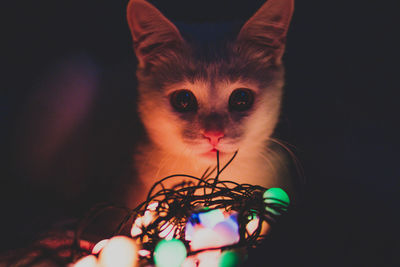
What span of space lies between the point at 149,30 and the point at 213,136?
46 cm

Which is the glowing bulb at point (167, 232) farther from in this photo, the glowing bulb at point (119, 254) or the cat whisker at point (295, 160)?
the cat whisker at point (295, 160)

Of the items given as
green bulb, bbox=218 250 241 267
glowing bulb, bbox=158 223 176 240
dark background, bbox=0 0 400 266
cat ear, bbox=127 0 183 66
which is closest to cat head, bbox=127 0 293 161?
cat ear, bbox=127 0 183 66

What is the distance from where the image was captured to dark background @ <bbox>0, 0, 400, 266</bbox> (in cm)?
111

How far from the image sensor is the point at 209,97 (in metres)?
0.94

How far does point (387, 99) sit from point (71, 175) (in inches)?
56.7

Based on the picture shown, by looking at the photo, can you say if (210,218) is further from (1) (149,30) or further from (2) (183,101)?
(1) (149,30)

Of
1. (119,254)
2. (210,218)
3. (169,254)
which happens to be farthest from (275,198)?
(119,254)

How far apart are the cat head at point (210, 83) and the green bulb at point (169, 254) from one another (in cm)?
36

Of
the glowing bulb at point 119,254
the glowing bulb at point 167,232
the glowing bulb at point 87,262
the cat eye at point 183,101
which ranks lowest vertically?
the glowing bulb at point 167,232

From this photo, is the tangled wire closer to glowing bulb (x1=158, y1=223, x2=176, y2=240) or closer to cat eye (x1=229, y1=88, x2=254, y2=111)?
glowing bulb (x1=158, y1=223, x2=176, y2=240)

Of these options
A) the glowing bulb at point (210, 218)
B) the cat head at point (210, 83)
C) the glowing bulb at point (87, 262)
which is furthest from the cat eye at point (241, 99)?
the glowing bulb at point (87, 262)

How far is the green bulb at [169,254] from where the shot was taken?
627 millimetres

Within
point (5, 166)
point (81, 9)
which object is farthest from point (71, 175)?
point (81, 9)

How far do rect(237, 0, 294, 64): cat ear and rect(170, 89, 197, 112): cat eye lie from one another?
0.28 meters
